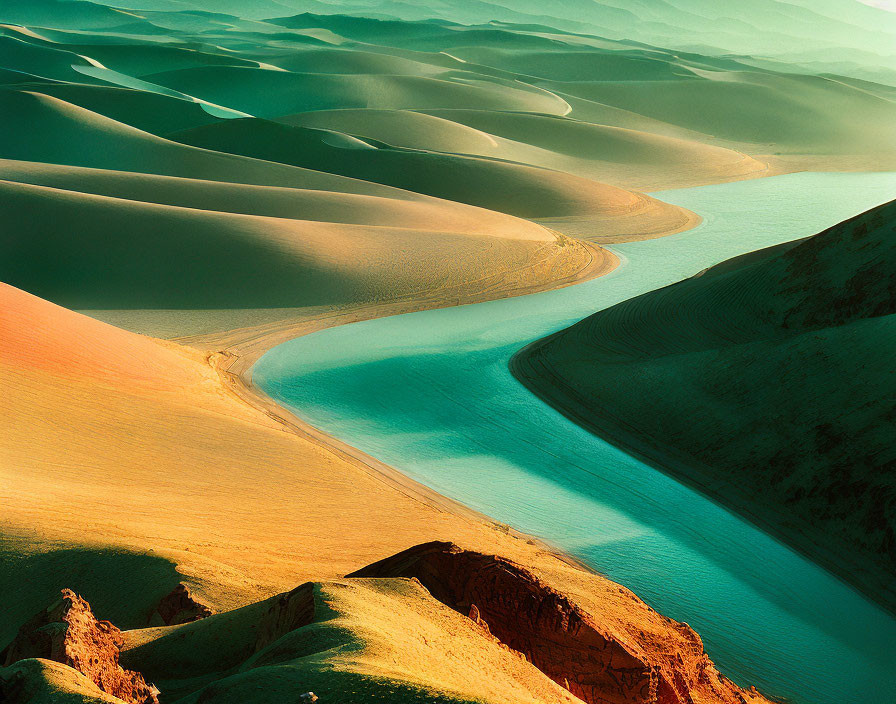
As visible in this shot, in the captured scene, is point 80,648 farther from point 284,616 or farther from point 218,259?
point 218,259

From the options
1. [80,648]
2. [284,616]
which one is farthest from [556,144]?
[80,648]

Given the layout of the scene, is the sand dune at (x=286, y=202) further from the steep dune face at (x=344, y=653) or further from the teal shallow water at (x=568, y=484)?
the steep dune face at (x=344, y=653)

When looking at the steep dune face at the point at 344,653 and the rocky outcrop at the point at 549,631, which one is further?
the rocky outcrop at the point at 549,631

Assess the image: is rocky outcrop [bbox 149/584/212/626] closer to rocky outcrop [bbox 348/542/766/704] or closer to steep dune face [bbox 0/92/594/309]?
rocky outcrop [bbox 348/542/766/704]

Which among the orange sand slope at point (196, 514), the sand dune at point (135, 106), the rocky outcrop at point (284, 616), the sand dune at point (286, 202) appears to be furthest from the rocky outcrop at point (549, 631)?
the sand dune at point (135, 106)

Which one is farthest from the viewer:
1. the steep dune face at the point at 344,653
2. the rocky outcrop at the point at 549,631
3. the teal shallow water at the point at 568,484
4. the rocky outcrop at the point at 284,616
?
the teal shallow water at the point at 568,484

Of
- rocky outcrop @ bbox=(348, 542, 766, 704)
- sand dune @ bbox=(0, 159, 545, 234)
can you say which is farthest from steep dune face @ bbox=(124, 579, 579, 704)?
sand dune @ bbox=(0, 159, 545, 234)
